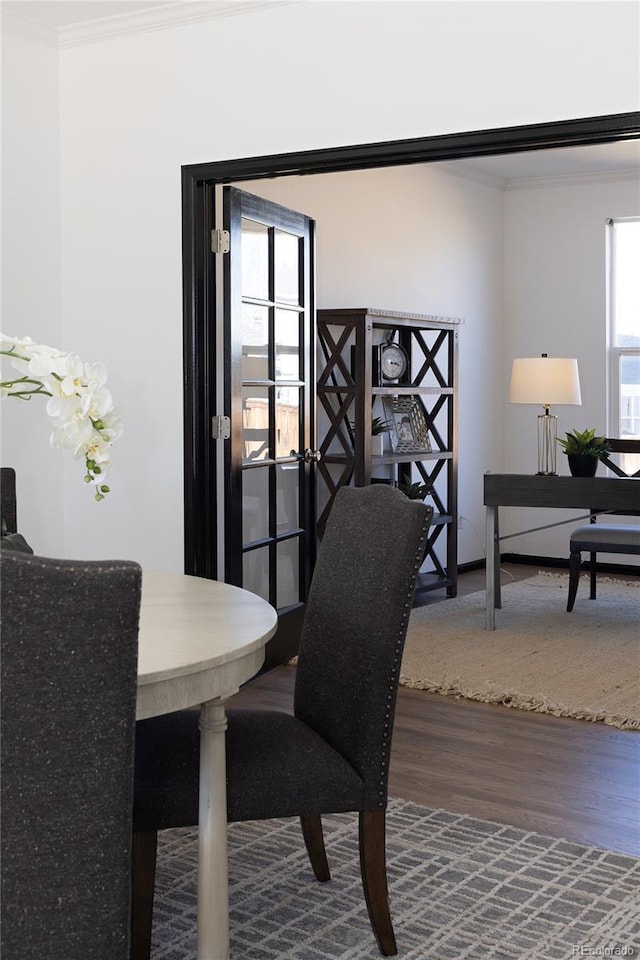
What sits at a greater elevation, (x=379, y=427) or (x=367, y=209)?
(x=367, y=209)

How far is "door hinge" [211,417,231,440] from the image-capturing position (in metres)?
4.07

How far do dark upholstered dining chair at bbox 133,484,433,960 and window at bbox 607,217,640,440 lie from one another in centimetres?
531

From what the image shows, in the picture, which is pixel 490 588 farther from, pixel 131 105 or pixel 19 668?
pixel 19 668

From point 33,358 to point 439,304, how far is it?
5.42 meters

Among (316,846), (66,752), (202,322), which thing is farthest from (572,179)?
(66,752)

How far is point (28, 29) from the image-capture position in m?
4.05

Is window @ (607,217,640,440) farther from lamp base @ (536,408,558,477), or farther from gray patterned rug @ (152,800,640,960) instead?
gray patterned rug @ (152,800,640,960)

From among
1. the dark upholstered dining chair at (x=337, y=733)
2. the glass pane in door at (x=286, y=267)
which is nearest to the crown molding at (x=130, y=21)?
the glass pane in door at (x=286, y=267)

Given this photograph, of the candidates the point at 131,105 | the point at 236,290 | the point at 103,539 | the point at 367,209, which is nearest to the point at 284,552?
the point at 103,539

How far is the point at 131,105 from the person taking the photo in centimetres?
407

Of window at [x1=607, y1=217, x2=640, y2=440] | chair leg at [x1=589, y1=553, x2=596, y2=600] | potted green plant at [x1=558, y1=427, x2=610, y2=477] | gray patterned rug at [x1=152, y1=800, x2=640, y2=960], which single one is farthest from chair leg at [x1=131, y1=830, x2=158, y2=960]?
window at [x1=607, y1=217, x2=640, y2=440]

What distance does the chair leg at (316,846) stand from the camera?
2562 mm

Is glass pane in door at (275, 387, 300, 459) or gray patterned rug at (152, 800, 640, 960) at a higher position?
glass pane in door at (275, 387, 300, 459)

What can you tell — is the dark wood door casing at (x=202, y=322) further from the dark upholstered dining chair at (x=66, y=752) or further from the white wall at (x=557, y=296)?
the white wall at (x=557, y=296)
